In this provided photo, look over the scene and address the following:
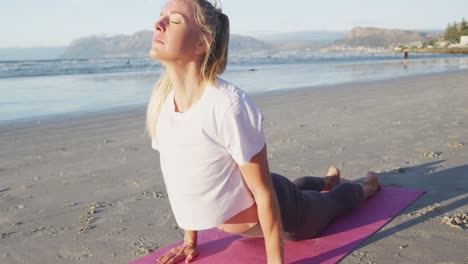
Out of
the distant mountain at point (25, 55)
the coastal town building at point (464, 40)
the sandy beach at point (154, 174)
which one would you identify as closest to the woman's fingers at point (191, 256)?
the sandy beach at point (154, 174)

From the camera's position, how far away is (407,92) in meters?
11.4

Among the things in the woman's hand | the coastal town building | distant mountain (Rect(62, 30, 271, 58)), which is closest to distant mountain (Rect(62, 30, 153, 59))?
distant mountain (Rect(62, 30, 271, 58))

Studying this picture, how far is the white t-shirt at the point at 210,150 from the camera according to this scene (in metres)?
2.13

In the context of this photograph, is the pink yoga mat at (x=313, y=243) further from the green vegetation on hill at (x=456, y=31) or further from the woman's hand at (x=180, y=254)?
the green vegetation on hill at (x=456, y=31)

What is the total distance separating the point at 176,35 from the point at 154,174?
274cm

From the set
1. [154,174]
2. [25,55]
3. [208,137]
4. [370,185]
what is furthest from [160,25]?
[25,55]

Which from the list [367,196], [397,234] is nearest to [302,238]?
[397,234]

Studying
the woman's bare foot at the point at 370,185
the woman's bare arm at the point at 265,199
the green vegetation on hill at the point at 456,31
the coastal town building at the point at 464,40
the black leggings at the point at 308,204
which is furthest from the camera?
the green vegetation on hill at the point at 456,31

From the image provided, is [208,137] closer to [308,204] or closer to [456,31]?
[308,204]

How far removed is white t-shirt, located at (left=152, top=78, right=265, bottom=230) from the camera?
213 cm

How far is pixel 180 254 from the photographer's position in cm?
278

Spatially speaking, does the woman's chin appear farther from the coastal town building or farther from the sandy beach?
the coastal town building

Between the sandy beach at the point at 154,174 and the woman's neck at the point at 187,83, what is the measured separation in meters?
1.15

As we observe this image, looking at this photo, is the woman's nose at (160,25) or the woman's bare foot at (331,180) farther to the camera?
the woman's bare foot at (331,180)
